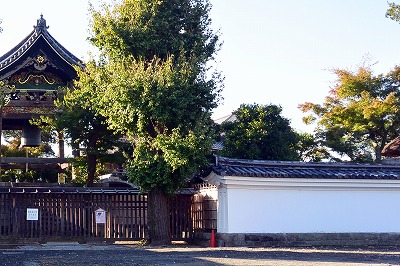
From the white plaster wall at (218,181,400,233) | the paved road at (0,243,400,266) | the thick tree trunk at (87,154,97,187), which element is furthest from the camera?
the thick tree trunk at (87,154,97,187)

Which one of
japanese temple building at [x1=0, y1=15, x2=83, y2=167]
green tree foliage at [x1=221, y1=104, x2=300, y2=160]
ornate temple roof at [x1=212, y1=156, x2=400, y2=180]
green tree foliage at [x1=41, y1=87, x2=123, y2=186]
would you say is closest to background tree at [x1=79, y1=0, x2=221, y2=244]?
ornate temple roof at [x1=212, y1=156, x2=400, y2=180]

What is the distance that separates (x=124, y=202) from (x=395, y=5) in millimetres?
16647

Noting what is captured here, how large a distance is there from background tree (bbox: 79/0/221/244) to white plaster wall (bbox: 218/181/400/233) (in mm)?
2201

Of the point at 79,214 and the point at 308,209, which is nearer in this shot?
the point at 308,209

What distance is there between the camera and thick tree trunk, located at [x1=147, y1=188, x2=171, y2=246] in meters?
21.5

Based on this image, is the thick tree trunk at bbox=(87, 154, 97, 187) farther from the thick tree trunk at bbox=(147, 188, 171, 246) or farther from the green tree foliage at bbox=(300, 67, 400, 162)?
the green tree foliage at bbox=(300, 67, 400, 162)

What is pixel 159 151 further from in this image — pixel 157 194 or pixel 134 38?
pixel 134 38

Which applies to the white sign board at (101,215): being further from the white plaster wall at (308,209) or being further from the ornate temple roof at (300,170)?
the ornate temple roof at (300,170)

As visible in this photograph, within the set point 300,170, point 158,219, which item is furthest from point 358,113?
point 158,219

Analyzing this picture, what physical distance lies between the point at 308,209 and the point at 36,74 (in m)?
14.9

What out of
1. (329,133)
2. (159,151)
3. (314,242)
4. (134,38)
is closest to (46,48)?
(134,38)

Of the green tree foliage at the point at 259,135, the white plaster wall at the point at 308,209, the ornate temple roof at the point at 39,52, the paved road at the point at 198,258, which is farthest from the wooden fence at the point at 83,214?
the green tree foliage at the point at 259,135

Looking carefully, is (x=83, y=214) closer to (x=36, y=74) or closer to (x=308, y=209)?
(x=36, y=74)

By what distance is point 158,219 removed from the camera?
21484 millimetres
